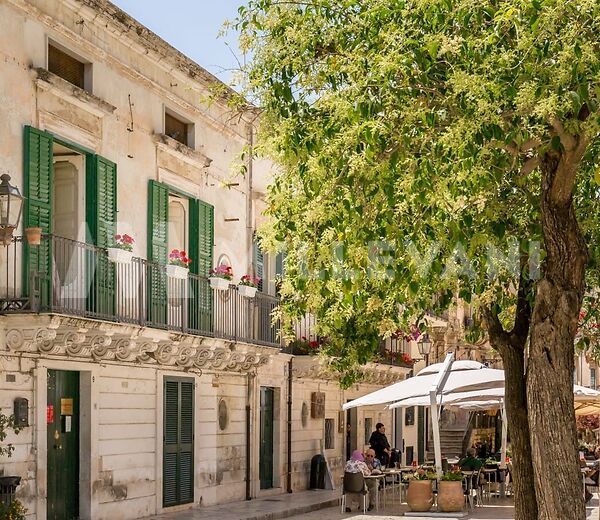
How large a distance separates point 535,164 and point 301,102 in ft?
7.84

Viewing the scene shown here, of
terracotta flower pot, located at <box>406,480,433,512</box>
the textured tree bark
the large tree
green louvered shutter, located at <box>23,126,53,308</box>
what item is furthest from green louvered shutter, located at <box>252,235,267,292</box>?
the large tree

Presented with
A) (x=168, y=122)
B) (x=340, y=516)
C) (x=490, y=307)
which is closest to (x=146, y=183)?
(x=168, y=122)

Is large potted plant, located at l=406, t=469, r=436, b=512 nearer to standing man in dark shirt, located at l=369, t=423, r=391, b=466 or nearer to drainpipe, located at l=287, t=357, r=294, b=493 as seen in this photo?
drainpipe, located at l=287, t=357, r=294, b=493

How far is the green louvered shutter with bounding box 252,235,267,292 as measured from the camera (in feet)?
87.5

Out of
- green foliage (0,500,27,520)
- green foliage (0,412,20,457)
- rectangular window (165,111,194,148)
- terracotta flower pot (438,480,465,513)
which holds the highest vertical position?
rectangular window (165,111,194,148)

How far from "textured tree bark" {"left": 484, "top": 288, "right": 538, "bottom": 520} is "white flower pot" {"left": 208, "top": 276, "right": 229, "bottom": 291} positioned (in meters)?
9.30

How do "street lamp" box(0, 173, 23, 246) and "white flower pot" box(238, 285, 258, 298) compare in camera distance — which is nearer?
"street lamp" box(0, 173, 23, 246)

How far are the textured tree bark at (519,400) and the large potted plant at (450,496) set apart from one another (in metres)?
9.43

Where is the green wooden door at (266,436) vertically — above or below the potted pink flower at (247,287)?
below

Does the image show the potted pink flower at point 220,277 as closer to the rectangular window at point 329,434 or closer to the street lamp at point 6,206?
the street lamp at point 6,206

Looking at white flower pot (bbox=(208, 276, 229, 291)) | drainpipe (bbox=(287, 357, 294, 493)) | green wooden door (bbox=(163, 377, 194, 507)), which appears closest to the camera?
green wooden door (bbox=(163, 377, 194, 507))

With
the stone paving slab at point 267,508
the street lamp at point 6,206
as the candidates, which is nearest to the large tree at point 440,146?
the street lamp at point 6,206

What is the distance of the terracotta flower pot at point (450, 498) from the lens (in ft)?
73.3

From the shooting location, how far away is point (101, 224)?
1888 cm
